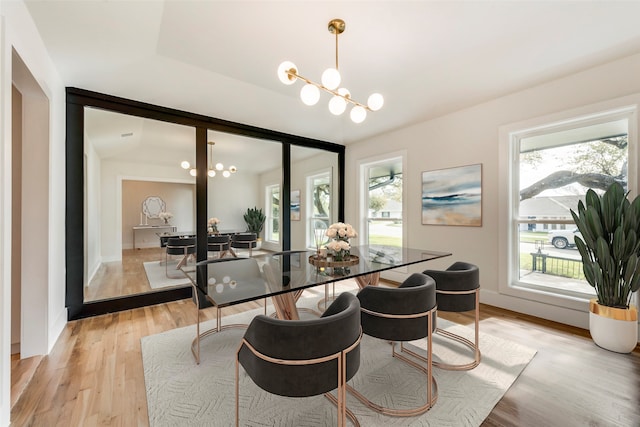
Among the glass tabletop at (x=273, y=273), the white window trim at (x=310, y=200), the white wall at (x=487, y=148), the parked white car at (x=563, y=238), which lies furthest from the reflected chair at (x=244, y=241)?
the parked white car at (x=563, y=238)

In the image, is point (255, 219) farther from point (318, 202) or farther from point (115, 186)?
point (115, 186)

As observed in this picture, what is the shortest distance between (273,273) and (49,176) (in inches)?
83.6

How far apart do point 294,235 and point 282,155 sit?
1.70 metres

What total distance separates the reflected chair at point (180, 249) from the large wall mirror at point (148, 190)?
0.12 feet

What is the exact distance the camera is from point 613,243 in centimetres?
223

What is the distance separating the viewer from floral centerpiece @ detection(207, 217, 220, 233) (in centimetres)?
381

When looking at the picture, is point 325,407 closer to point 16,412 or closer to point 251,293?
point 251,293

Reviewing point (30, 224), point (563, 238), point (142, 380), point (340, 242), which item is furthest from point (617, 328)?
point (30, 224)

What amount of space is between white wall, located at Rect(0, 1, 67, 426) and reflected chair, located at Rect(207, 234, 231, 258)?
4.95 feet

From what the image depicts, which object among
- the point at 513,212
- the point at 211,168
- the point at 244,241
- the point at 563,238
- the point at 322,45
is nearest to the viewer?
the point at 322,45

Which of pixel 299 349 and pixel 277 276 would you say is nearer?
pixel 299 349

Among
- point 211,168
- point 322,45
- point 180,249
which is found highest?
point 322,45

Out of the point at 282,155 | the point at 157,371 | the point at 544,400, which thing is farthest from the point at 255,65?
the point at 544,400

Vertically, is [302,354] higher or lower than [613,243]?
lower
